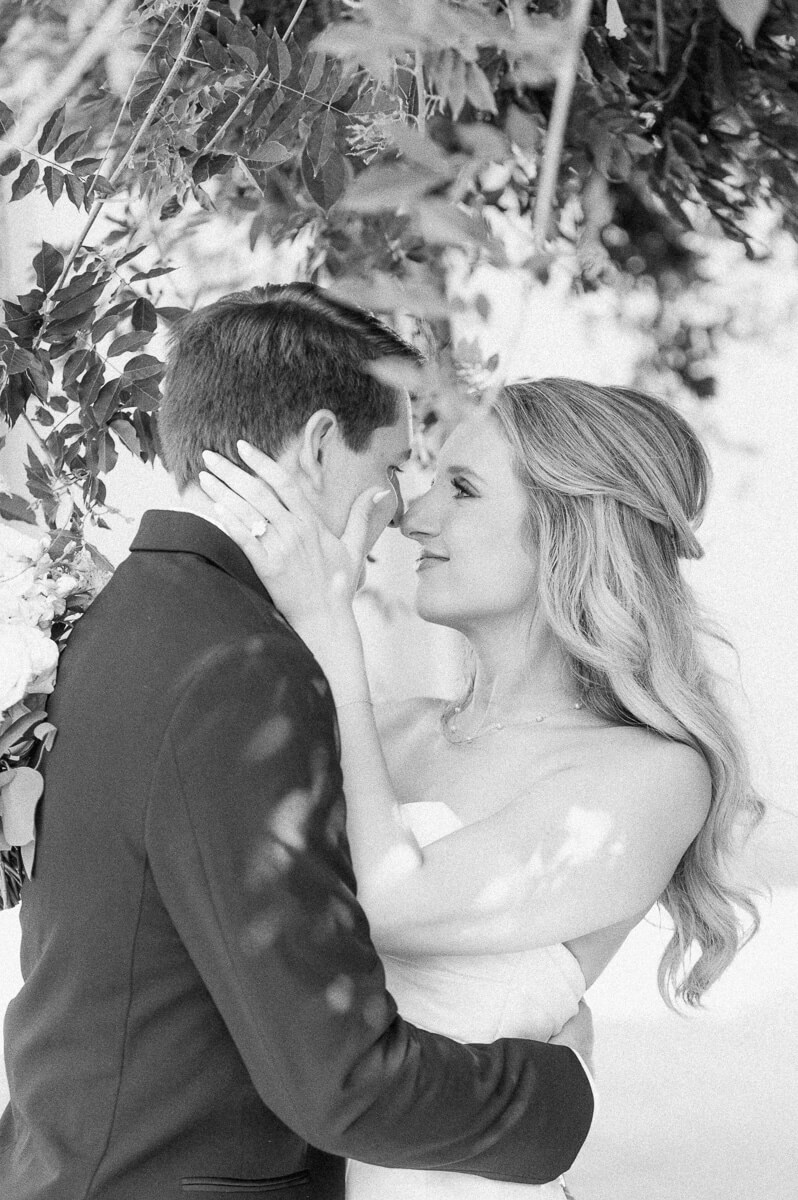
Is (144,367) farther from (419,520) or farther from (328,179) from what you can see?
(419,520)

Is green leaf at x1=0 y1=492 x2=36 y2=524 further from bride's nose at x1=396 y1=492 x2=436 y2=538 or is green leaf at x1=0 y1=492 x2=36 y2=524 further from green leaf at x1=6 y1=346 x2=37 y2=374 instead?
bride's nose at x1=396 y1=492 x2=436 y2=538

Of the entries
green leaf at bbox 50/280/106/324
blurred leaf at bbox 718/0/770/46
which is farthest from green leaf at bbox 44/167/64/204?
blurred leaf at bbox 718/0/770/46

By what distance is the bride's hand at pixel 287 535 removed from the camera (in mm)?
1466

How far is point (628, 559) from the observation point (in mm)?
1943

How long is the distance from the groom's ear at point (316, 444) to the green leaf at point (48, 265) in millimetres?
547

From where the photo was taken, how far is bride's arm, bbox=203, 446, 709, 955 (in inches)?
60.4

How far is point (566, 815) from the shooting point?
1721 millimetres

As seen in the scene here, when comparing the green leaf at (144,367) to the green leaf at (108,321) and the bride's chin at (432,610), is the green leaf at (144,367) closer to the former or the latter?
the green leaf at (108,321)

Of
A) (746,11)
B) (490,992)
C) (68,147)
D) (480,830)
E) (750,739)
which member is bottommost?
(750,739)

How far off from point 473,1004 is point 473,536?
2.15ft

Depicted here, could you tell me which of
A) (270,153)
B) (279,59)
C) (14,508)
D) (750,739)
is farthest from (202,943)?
(750,739)

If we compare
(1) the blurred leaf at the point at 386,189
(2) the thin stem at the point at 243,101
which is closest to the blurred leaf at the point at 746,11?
(1) the blurred leaf at the point at 386,189

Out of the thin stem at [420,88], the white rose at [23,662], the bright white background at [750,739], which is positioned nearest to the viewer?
the thin stem at [420,88]

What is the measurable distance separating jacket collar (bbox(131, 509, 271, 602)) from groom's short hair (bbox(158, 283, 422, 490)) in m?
0.08
